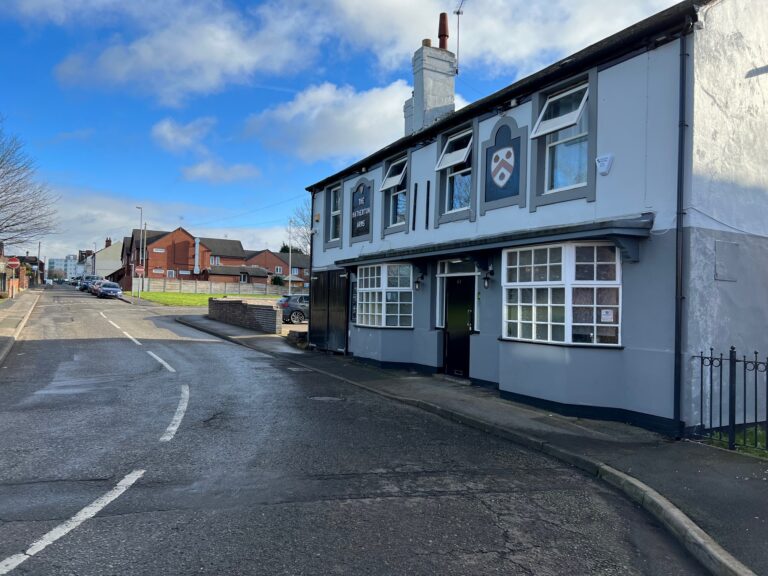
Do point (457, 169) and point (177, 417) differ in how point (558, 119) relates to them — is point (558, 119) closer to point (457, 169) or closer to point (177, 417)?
point (457, 169)

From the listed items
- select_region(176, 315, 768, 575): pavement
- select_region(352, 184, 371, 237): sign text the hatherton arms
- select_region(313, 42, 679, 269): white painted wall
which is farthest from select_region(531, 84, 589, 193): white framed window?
select_region(352, 184, 371, 237): sign text the hatherton arms

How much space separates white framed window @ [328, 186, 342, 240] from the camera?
1889 centimetres

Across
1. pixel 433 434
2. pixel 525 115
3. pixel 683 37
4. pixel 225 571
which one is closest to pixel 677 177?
pixel 683 37

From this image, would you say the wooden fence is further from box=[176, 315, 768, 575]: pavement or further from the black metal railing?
the black metal railing

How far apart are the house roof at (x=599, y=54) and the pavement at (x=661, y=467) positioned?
568 centimetres

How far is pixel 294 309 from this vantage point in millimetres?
29703

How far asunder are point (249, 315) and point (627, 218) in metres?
20.6

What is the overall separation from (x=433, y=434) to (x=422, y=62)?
12.2 m

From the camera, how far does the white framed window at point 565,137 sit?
9516 mm

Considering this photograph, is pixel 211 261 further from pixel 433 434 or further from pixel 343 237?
pixel 433 434

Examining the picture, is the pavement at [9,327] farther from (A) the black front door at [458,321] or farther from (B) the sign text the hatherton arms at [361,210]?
(A) the black front door at [458,321]

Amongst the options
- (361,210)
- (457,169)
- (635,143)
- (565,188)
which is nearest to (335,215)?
(361,210)

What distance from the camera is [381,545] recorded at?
Result: 432 centimetres

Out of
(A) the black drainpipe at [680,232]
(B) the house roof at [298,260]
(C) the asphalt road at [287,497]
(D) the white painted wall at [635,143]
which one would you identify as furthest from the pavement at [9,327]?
(B) the house roof at [298,260]
